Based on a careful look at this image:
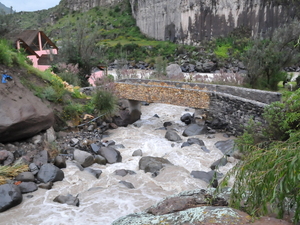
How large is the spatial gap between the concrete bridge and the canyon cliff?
23653 mm

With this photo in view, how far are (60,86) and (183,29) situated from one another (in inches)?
1252

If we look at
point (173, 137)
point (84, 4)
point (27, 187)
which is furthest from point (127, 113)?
point (84, 4)

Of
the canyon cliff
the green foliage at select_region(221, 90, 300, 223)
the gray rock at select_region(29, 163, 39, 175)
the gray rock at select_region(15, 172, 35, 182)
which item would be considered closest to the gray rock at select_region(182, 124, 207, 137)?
the gray rock at select_region(29, 163, 39, 175)

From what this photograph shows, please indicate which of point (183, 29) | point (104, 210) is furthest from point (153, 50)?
point (104, 210)

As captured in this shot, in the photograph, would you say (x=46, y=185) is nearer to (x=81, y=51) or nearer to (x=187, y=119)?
(x=187, y=119)

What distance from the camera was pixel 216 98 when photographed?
11.5 metres

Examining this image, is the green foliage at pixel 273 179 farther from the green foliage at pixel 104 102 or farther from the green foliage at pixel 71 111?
the green foliage at pixel 104 102

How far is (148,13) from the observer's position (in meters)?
47.9

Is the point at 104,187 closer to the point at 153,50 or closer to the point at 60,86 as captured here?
the point at 60,86

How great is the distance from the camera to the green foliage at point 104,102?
Answer: 1236cm

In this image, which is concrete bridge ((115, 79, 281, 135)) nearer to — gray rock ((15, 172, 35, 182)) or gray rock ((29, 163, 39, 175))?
gray rock ((29, 163, 39, 175))

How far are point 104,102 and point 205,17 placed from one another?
29.9m

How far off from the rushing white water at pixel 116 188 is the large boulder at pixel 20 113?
1948mm

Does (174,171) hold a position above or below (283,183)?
below
